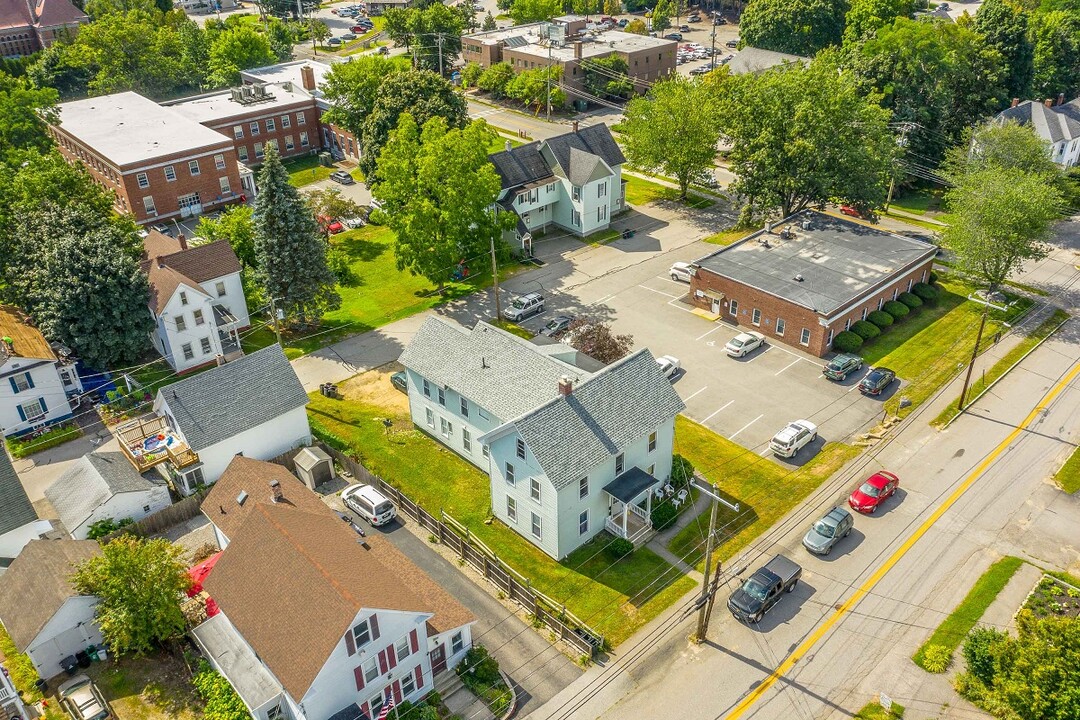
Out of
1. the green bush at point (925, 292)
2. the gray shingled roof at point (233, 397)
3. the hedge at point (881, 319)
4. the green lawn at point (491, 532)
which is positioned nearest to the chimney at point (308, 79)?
the green lawn at point (491, 532)

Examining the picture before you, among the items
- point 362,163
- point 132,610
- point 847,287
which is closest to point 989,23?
point 847,287

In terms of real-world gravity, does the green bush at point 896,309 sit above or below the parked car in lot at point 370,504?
above

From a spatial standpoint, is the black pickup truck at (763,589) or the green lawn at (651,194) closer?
the black pickup truck at (763,589)

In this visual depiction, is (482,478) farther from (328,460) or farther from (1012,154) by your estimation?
(1012,154)

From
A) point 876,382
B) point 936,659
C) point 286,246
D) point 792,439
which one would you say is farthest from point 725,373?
point 286,246

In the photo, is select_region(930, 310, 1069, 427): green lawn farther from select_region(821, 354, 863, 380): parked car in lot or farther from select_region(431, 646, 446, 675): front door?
select_region(431, 646, 446, 675): front door

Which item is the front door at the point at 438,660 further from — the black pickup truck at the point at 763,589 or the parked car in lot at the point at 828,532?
the parked car in lot at the point at 828,532

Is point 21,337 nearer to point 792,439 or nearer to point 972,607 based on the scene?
point 792,439

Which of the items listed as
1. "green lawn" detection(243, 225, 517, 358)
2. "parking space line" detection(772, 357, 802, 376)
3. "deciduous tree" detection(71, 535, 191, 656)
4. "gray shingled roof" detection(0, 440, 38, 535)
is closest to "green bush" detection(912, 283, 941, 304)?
"parking space line" detection(772, 357, 802, 376)
